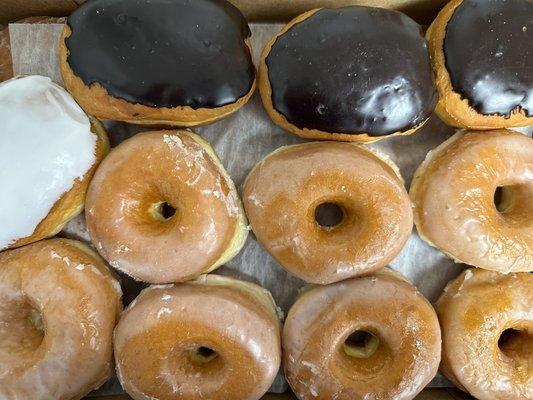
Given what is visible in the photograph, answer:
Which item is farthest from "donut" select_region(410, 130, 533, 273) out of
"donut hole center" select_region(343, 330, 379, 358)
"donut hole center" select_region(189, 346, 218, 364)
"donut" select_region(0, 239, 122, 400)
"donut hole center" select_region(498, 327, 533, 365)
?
"donut" select_region(0, 239, 122, 400)

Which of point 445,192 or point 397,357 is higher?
point 445,192

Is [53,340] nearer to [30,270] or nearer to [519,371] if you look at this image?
[30,270]

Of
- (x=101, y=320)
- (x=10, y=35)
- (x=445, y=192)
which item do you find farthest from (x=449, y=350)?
(x=10, y=35)

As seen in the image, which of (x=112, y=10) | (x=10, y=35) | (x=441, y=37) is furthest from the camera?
(x=10, y=35)

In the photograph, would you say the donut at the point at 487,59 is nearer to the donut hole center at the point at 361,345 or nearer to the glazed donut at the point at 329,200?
the glazed donut at the point at 329,200

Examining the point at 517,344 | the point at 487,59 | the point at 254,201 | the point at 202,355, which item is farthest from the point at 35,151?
the point at 517,344

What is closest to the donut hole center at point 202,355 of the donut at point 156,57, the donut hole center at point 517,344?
the donut at point 156,57

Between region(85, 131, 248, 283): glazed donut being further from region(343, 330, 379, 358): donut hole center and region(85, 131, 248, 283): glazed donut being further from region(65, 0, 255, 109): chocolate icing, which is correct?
region(343, 330, 379, 358): donut hole center
